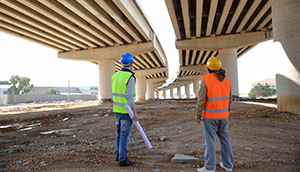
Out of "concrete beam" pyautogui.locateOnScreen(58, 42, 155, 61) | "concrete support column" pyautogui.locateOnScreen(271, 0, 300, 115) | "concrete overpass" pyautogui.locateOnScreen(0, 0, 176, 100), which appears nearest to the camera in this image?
"concrete support column" pyautogui.locateOnScreen(271, 0, 300, 115)

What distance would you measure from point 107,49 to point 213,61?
23536mm

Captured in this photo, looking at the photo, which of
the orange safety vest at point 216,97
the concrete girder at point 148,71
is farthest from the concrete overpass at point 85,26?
the concrete girder at point 148,71

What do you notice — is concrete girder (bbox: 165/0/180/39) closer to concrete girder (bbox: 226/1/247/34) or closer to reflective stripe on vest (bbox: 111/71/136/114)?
concrete girder (bbox: 226/1/247/34)

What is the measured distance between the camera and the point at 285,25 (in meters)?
8.22

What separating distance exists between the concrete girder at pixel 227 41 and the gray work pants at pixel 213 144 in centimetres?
2054

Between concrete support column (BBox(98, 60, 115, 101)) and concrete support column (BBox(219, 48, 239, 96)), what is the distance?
48.4ft

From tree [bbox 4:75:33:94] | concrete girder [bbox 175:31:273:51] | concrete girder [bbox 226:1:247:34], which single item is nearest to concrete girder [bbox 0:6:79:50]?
concrete girder [bbox 175:31:273:51]

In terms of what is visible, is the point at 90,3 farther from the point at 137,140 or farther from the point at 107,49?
the point at 137,140

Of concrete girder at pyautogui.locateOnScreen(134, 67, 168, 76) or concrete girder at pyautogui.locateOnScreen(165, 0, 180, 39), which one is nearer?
concrete girder at pyautogui.locateOnScreen(165, 0, 180, 39)

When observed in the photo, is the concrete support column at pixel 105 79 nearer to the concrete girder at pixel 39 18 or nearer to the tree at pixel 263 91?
the concrete girder at pixel 39 18

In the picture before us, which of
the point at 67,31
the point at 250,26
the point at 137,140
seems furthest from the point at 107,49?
the point at 137,140

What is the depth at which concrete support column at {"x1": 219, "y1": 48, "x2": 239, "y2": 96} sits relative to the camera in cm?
2073

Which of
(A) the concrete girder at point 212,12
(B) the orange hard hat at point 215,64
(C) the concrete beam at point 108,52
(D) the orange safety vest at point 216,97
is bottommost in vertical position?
(D) the orange safety vest at point 216,97

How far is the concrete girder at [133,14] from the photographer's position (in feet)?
46.5
